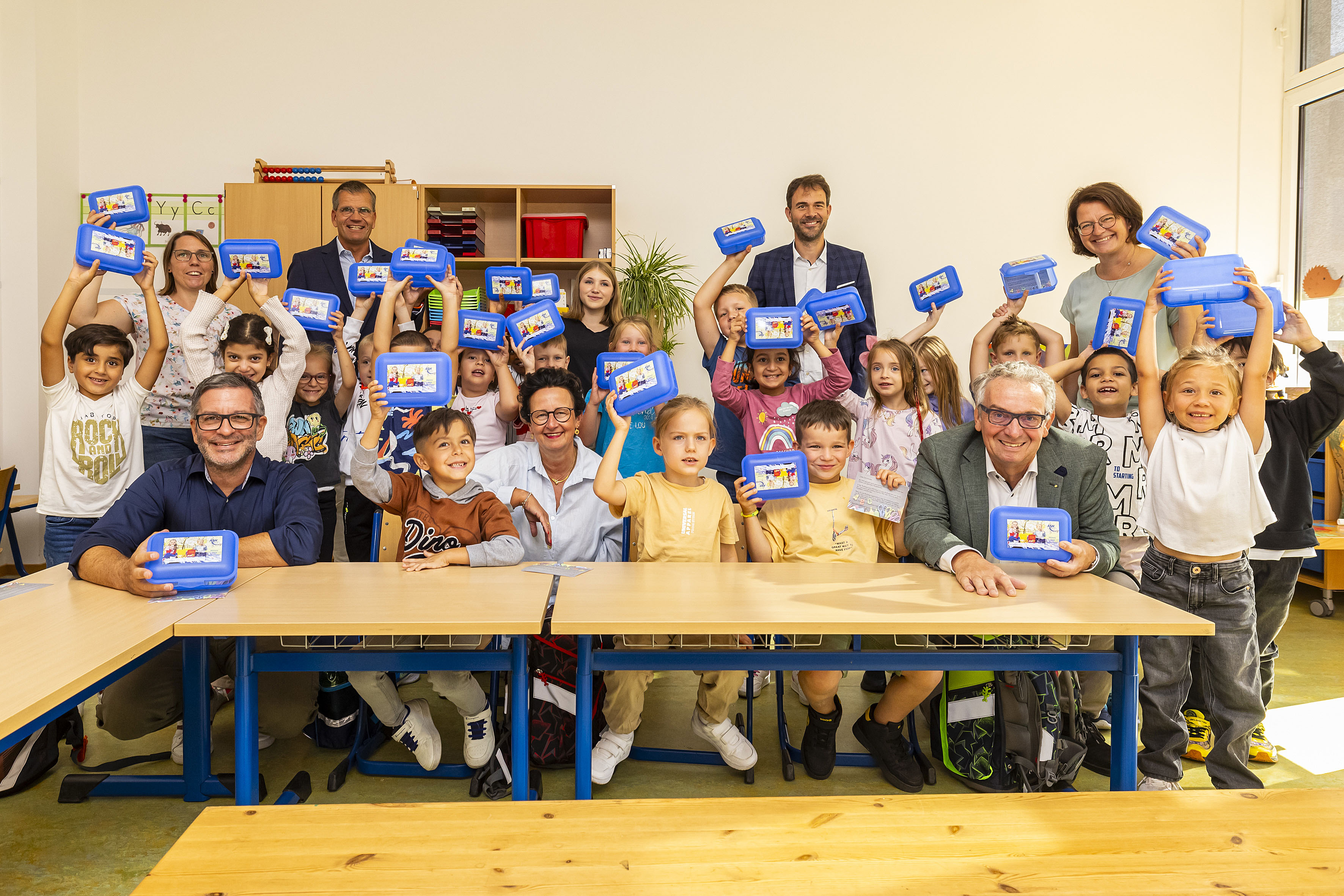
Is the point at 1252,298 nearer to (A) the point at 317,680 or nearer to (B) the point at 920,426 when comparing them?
(B) the point at 920,426

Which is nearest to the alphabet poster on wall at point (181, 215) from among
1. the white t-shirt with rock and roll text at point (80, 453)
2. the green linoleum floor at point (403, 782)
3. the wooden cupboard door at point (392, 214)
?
the wooden cupboard door at point (392, 214)

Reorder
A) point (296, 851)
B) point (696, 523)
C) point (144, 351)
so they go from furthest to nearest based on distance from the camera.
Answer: point (144, 351) < point (696, 523) < point (296, 851)

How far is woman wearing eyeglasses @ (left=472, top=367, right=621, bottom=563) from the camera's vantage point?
284cm

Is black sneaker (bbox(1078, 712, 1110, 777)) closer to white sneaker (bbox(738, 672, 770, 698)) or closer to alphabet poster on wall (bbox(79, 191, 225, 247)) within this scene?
white sneaker (bbox(738, 672, 770, 698))

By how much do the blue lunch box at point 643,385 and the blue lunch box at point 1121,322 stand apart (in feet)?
5.48

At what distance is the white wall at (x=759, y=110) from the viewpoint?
551 cm

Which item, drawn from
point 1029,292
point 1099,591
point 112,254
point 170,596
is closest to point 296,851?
point 170,596

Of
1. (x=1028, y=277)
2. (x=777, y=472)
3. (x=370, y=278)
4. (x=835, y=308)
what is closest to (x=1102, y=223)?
(x=1028, y=277)

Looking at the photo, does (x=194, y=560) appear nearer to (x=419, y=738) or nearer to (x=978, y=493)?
(x=419, y=738)

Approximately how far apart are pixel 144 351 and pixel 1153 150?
636 centimetres

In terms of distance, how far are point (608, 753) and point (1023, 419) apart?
1597 millimetres

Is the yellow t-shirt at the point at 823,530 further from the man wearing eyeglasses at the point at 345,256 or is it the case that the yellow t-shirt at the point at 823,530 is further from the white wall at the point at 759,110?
the white wall at the point at 759,110

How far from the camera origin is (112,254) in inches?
116

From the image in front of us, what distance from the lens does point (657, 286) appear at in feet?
17.2
